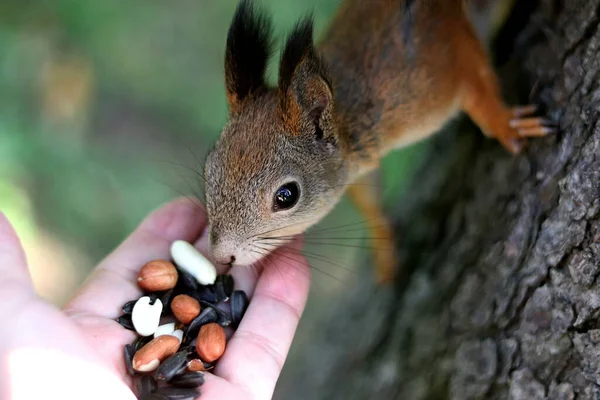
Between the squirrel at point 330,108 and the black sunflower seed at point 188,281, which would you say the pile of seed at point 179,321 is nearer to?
the black sunflower seed at point 188,281

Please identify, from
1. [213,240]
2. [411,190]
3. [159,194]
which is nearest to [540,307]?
[213,240]

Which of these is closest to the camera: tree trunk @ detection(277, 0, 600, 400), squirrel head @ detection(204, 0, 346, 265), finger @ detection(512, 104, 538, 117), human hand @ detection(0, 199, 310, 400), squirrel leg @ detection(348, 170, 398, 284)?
human hand @ detection(0, 199, 310, 400)

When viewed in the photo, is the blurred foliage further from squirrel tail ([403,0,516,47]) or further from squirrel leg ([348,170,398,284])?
squirrel tail ([403,0,516,47])

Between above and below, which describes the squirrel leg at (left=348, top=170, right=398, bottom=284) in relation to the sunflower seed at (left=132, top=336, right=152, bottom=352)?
above

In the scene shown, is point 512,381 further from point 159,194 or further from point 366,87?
point 159,194

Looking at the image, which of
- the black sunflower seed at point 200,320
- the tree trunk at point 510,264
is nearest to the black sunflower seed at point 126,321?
the black sunflower seed at point 200,320

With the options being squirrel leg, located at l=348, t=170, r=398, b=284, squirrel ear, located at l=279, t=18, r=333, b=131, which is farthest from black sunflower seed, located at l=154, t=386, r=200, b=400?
squirrel leg, located at l=348, t=170, r=398, b=284
